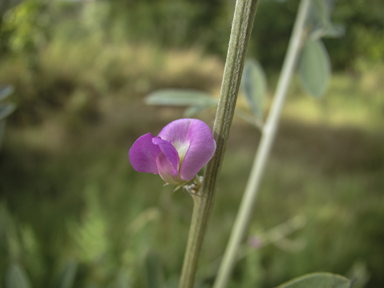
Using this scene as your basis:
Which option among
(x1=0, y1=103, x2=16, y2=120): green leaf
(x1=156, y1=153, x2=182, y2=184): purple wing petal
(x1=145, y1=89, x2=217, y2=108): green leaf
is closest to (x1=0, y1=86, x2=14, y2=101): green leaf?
(x1=0, y1=103, x2=16, y2=120): green leaf

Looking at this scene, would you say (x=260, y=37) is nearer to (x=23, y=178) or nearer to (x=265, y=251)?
(x=265, y=251)

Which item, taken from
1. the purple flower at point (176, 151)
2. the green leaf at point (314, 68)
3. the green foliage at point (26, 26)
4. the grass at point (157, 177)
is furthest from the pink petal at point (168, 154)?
the green foliage at point (26, 26)

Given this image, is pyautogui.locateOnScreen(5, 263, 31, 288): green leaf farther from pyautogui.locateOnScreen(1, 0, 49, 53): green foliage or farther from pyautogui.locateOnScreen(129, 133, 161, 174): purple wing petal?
pyautogui.locateOnScreen(1, 0, 49, 53): green foliage

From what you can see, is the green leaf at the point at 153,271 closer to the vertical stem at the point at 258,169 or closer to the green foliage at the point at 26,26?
the vertical stem at the point at 258,169

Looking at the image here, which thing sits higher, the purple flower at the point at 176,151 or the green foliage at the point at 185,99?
the purple flower at the point at 176,151

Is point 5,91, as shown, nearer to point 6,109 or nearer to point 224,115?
point 6,109

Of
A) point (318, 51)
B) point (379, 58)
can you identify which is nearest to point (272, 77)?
point (379, 58)
